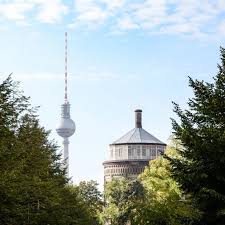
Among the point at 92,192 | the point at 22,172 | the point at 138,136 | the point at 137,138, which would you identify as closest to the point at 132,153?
the point at 137,138

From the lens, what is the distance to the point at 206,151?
89.8 ft

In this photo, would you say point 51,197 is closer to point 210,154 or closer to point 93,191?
point 210,154

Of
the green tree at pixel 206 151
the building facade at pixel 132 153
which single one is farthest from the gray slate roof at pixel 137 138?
the green tree at pixel 206 151

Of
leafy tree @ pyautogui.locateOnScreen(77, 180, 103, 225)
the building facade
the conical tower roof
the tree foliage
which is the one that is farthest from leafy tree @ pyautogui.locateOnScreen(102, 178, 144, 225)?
the conical tower roof

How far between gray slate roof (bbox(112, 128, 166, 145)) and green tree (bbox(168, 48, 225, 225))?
157136 millimetres

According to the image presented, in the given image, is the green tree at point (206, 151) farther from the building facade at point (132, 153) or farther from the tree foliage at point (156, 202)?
the building facade at point (132, 153)

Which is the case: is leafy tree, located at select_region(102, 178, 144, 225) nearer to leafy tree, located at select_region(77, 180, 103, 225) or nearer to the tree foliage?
the tree foliage

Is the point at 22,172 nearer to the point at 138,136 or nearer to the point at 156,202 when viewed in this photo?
the point at 156,202

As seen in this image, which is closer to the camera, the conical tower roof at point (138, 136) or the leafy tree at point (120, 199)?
the leafy tree at point (120, 199)

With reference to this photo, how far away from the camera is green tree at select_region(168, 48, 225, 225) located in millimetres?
26984

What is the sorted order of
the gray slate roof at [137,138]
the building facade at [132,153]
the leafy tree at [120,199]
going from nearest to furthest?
1. the leafy tree at [120,199]
2. the building facade at [132,153]
3. the gray slate roof at [137,138]

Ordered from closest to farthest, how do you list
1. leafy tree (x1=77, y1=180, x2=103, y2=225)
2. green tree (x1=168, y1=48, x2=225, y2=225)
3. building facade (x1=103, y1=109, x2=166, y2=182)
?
green tree (x1=168, y1=48, x2=225, y2=225), leafy tree (x1=77, y1=180, x2=103, y2=225), building facade (x1=103, y1=109, x2=166, y2=182)

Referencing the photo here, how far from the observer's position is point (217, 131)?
2703cm

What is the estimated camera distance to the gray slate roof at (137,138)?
18762 cm
